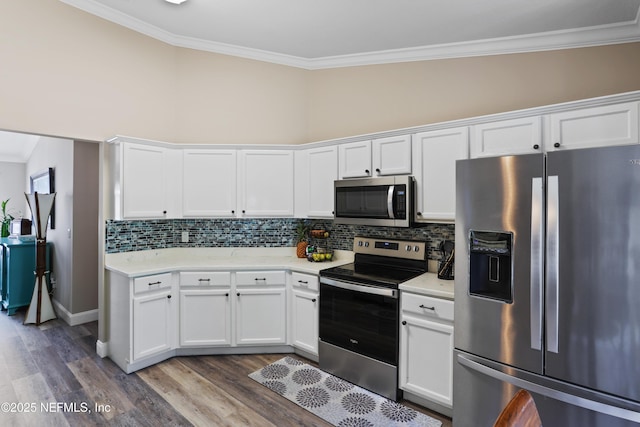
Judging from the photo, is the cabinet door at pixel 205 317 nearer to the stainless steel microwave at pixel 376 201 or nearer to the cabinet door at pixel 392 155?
the stainless steel microwave at pixel 376 201

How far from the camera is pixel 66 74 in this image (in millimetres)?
2891

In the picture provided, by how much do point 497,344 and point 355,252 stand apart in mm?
1659

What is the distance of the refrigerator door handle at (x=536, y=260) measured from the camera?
1754 millimetres

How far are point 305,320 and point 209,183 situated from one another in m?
1.71

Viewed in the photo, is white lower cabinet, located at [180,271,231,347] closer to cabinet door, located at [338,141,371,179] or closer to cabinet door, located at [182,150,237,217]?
cabinet door, located at [182,150,237,217]

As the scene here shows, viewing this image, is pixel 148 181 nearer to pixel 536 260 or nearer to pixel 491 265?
pixel 491 265

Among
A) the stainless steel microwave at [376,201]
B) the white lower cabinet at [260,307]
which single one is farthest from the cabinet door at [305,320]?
the stainless steel microwave at [376,201]

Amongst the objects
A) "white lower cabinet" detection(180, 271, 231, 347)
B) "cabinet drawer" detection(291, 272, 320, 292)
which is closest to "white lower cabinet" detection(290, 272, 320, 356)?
"cabinet drawer" detection(291, 272, 320, 292)

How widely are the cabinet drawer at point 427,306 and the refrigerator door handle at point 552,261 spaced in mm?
599

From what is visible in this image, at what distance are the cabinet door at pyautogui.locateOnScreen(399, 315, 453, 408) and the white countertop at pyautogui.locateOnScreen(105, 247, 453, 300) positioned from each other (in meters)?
0.25

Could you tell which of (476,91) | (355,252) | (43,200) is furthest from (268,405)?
(43,200)

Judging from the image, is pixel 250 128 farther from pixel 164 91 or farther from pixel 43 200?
pixel 43 200

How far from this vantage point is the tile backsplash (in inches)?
135

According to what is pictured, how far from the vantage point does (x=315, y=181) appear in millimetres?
3400
